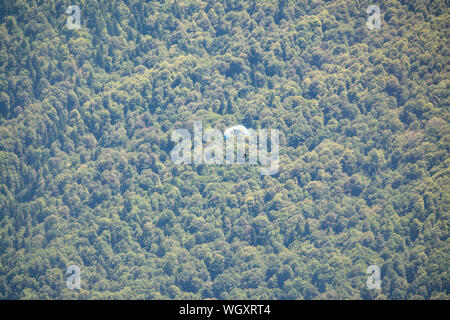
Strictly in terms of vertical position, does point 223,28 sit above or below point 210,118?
above

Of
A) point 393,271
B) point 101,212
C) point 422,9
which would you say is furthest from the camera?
point 422,9

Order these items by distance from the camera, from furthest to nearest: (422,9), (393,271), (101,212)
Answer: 1. (422,9)
2. (101,212)
3. (393,271)

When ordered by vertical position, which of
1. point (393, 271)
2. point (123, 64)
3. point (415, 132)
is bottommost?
point (393, 271)

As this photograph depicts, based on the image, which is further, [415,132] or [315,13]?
[315,13]

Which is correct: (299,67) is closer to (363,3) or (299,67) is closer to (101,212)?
(363,3)

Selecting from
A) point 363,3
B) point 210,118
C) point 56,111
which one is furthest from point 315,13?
point 56,111

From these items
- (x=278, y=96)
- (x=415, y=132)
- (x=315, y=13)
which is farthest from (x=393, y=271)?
(x=315, y=13)

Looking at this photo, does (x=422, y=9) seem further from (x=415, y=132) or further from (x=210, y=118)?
(x=210, y=118)
